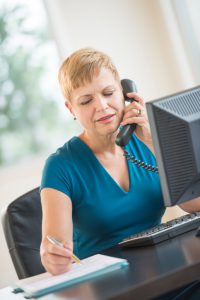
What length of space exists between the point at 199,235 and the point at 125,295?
454 millimetres

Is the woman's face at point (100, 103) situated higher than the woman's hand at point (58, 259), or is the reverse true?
the woman's face at point (100, 103)

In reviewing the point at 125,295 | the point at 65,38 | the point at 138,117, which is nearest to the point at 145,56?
the point at 65,38

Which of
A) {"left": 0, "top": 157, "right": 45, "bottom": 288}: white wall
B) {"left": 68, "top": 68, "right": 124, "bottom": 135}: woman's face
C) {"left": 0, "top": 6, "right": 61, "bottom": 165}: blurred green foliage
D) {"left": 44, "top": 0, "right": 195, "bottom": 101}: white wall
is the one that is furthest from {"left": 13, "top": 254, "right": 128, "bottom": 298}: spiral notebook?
{"left": 44, "top": 0, "right": 195, "bottom": 101}: white wall

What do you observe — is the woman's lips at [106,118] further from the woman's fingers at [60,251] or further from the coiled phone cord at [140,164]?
the woman's fingers at [60,251]

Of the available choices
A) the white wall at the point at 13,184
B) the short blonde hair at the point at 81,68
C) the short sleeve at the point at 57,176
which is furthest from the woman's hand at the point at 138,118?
the white wall at the point at 13,184

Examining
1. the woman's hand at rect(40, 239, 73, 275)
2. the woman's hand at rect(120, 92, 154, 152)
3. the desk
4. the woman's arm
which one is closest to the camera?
the desk

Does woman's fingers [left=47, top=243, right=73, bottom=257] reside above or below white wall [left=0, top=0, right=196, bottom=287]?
below

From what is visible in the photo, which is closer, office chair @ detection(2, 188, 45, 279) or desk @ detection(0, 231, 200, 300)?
desk @ detection(0, 231, 200, 300)

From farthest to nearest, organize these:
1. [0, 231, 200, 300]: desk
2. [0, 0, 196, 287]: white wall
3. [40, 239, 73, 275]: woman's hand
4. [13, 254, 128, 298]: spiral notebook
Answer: [0, 0, 196, 287]: white wall, [40, 239, 73, 275]: woman's hand, [13, 254, 128, 298]: spiral notebook, [0, 231, 200, 300]: desk

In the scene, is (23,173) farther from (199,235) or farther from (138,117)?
(199,235)

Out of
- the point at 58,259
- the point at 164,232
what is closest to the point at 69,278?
the point at 58,259

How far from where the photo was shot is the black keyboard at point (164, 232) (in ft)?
5.02

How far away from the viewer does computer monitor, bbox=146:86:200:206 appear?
1.31 metres

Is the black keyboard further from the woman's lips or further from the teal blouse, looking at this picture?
the woman's lips
